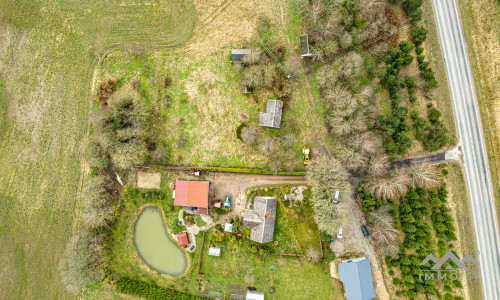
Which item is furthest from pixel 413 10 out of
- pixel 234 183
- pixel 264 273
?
pixel 264 273

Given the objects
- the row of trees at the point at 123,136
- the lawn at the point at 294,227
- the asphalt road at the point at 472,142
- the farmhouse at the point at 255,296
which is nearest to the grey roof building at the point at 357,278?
the lawn at the point at 294,227

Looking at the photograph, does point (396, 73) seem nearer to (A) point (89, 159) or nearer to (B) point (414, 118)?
(B) point (414, 118)

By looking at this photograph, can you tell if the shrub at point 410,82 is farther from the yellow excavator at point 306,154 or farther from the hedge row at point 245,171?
the hedge row at point 245,171

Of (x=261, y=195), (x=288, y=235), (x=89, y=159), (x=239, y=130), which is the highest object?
(x=239, y=130)

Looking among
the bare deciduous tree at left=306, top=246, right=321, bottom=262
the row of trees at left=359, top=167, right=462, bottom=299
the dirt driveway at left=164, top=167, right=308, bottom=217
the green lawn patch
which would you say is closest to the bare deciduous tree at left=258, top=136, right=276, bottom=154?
the dirt driveway at left=164, top=167, right=308, bottom=217

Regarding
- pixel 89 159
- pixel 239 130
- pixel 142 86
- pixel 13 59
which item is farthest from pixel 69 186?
pixel 239 130
